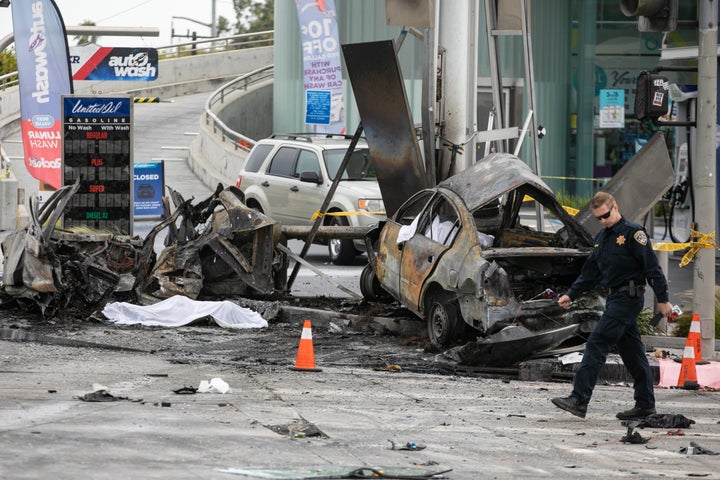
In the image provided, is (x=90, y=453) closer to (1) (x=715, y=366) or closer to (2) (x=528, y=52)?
(1) (x=715, y=366)

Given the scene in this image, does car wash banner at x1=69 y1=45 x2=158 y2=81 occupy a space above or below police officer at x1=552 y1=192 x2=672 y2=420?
above

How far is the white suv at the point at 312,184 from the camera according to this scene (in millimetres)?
19469

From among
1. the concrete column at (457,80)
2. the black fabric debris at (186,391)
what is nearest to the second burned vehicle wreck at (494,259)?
the concrete column at (457,80)

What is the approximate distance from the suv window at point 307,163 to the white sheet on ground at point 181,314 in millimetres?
6586

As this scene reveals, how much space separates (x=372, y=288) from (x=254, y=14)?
66483 millimetres

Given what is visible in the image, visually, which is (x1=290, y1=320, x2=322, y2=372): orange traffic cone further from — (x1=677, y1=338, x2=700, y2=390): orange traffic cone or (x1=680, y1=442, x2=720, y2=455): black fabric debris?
(x1=680, y1=442, x2=720, y2=455): black fabric debris

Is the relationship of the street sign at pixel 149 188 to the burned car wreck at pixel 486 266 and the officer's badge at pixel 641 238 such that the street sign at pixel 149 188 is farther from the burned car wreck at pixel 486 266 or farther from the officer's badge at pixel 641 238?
the officer's badge at pixel 641 238

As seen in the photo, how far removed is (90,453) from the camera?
23.5ft

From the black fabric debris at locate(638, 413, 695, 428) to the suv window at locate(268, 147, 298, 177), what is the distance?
12.3m

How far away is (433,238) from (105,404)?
180 inches

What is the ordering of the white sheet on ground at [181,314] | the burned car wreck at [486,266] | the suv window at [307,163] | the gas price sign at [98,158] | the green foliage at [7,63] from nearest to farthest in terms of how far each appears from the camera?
the burned car wreck at [486,266]
the white sheet on ground at [181,314]
the gas price sign at [98,158]
the suv window at [307,163]
the green foliage at [7,63]

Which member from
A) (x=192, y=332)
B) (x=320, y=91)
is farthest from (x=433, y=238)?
(x=320, y=91)

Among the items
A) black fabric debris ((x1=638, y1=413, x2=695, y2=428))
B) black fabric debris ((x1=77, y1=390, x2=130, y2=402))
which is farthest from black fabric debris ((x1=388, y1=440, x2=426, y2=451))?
black fabric debris ((x1=77, y1=390, x2=130, y2=402))

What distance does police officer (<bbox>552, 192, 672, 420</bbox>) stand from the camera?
9.18 metres
